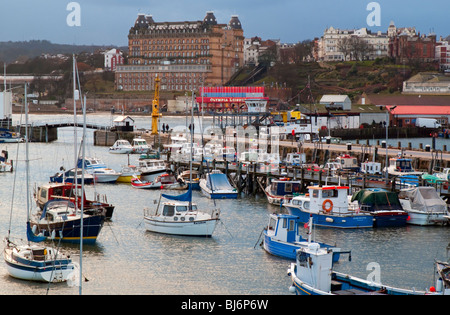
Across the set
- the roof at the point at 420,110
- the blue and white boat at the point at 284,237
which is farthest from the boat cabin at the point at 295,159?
the roof at the point at 420,110

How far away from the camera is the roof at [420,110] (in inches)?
3824

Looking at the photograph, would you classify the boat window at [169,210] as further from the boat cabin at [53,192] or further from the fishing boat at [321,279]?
the fishing boat at [321,279]

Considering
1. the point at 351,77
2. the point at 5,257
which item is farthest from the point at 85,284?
the point at 351,77

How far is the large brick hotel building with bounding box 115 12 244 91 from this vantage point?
174 metres

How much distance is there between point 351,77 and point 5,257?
12730 cm

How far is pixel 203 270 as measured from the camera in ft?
81.1

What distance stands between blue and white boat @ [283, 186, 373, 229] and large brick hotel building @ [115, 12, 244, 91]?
14063cm

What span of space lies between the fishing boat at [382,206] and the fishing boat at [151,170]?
1643 centimetres

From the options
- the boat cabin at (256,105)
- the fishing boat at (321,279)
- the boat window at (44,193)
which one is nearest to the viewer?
the fishing boat at (321,279)

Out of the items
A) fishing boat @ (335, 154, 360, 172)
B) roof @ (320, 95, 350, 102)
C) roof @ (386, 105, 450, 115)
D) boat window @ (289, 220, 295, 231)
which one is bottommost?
boat window @ (289, 220, 295, 231)

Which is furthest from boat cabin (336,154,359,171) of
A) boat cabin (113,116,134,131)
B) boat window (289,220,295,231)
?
boat cabin (113,116,134,131)

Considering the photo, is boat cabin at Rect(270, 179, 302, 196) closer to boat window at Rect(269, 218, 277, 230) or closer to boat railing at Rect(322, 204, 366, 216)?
boat railing at Rect(322, 204, 366, 216)
